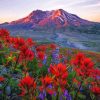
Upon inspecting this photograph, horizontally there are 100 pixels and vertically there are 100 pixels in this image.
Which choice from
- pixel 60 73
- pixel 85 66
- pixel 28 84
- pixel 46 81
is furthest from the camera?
pixel 85 66

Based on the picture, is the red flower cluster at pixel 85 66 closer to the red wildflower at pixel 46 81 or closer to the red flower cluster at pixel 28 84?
the red wildflower at pixel 46 81

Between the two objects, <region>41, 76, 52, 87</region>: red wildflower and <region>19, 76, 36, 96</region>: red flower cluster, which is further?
<region>41, 76, 52, 87</region>: red wildflower

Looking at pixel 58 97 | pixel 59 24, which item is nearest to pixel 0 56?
pixel 58 97

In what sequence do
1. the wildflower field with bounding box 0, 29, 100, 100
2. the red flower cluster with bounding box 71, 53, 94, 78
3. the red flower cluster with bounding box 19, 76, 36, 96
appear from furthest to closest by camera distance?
1. the red flower cluster with bounding box 71, 53, 94, 78
2. the wildflower field with bounding box 0, 29, 100, 100
3. the red flower cluster with bounding box 19, 76, 36, 96

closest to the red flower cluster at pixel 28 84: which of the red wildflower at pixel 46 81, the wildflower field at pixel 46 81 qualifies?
the wildflower field at pixel 46 81

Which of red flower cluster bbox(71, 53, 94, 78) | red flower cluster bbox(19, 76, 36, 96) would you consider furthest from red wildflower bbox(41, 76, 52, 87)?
red flower cluster bbox(71, 53, 94, 78)

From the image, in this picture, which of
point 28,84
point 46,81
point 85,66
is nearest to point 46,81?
point 46,81

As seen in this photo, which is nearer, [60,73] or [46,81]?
[46,81]

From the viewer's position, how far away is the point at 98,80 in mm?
6277

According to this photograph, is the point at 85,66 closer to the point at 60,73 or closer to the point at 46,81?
→ the point at 60,73

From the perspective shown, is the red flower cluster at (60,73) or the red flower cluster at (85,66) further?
the red flower cluster at (85,66)

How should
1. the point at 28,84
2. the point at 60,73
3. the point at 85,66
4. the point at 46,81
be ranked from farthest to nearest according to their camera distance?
the point at 85,66 < the point at 60,73 < the point at 46,81 < the point at 28,84

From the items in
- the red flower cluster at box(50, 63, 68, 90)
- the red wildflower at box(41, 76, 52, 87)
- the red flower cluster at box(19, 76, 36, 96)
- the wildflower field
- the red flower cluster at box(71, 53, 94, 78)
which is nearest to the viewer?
the red flower cluster at box(19, 76, 36, 96)

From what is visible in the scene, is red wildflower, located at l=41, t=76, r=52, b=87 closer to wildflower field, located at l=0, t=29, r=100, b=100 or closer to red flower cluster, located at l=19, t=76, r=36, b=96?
wildflower field, located at l=0, t=29, r=100, b=100
